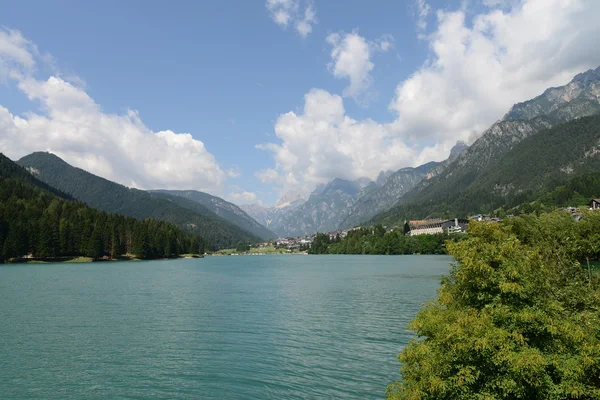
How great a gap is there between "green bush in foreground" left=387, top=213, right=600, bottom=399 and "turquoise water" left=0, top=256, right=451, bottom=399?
10.0 meters

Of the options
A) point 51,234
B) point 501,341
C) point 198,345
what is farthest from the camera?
point 51,234

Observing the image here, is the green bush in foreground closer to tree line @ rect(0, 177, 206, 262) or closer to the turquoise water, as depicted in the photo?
the turquoise water

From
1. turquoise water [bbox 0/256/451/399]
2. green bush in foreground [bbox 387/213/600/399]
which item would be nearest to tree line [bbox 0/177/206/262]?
turquoise water [bbox 0/256/451/399]

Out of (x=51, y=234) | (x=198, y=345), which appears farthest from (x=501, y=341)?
(x=51, y=234)

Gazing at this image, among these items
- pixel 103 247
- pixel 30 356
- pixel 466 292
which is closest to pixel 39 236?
pixel 103 247

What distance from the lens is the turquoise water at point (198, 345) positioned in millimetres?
25375

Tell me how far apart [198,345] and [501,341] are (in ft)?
93.5

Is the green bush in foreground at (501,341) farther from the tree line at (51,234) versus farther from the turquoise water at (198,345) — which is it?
the tree line at (51,234)

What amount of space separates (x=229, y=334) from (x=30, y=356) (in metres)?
16.9

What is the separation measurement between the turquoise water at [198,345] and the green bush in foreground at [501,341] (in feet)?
32.9

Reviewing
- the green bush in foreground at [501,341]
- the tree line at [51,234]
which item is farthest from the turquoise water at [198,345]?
the tree line at [51,234]

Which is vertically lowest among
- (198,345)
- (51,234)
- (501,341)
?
(198,345)

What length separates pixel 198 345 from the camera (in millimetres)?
35438

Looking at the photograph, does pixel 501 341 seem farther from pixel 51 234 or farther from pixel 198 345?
pixel 51 234
